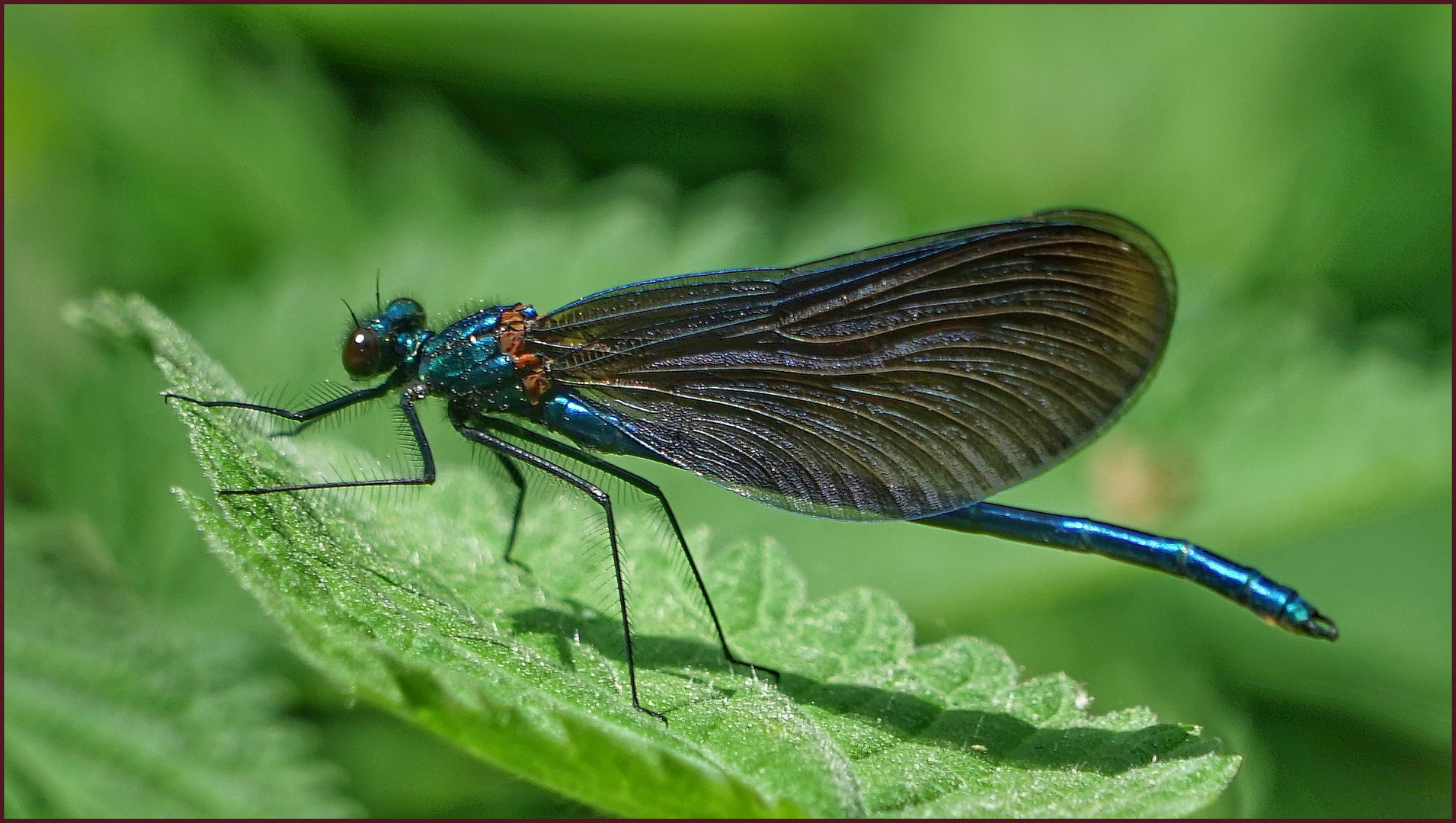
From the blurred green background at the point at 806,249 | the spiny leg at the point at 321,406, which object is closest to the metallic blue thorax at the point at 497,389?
the spiny leg at the point at 321,406

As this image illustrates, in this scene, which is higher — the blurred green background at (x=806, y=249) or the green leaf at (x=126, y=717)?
the blurred green background at (x=806, y=249)

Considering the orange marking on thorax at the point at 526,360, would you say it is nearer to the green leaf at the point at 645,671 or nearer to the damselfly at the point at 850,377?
the damselfly at the point at 850,377

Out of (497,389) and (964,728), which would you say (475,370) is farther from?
(964,728)

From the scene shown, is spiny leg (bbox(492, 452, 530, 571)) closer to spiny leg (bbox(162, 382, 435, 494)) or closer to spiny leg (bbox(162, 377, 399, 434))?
spiny leg (bbox(162, 382, 435, 494))

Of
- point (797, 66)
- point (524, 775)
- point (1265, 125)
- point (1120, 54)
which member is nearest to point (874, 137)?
point (797, 66)

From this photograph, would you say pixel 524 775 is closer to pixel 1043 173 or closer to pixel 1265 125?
pixel 1043 173

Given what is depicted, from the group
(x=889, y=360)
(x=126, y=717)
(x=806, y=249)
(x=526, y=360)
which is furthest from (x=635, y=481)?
(x=806, y=249)
